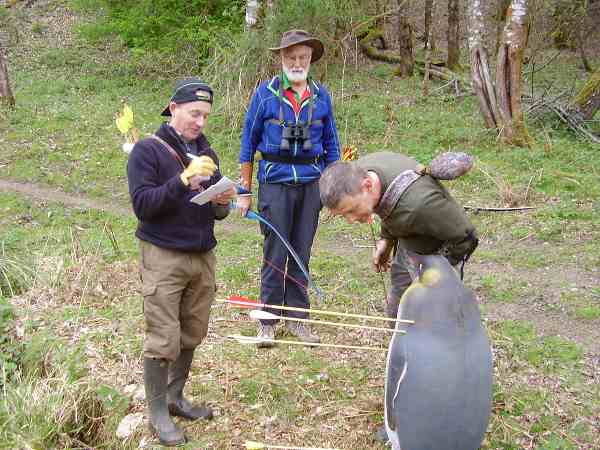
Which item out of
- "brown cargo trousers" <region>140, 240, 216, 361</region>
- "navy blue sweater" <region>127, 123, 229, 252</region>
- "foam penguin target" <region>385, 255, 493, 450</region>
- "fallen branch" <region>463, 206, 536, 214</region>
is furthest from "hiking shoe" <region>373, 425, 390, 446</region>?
"fallen branch" <region>463, 206, 536, 214</region>

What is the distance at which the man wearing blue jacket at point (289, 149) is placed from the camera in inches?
164

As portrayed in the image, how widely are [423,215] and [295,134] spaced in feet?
5.60

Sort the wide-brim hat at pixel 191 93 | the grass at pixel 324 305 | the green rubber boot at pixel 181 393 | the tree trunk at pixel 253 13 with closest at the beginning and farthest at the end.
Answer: the wide-brim hat at pixel 191 93, the green rubber boot at pixel 181 393, the grass at pixel 324 305, the tree trunk at pixel 253 13

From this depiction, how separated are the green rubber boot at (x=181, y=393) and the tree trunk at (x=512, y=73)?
681 cm

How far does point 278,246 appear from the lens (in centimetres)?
435

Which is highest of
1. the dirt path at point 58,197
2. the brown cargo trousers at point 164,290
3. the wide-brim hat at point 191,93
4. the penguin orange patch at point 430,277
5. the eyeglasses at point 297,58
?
the eyeglasses at point 297,58

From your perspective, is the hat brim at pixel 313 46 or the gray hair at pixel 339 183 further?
the hat brim at pixel 313 46

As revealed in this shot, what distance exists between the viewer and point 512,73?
888cm

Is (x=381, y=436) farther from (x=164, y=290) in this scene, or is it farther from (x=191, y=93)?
(x=191, y=93)

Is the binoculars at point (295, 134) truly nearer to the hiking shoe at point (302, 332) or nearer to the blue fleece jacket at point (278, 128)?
the blue fleece jacket at point (278, 128)

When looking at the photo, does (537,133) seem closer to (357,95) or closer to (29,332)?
(357,95)

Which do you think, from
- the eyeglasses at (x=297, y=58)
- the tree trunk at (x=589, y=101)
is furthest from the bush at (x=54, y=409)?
the tree trunk at (x=589, y=101)

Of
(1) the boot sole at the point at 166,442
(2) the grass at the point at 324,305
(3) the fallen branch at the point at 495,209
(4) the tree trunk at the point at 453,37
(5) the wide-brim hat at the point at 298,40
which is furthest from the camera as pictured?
(4) the tree trunk at the point at 453,37

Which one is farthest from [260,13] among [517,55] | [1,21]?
[1,21]
